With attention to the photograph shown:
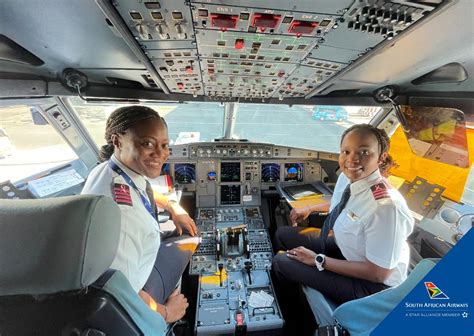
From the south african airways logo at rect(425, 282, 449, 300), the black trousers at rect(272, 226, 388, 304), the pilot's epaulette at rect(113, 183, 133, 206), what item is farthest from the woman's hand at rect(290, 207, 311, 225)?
the pilot's epaulette at rect(113, 183, 133, 206)

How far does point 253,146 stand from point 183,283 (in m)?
1.78

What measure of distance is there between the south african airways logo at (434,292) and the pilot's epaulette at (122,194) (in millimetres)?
1322

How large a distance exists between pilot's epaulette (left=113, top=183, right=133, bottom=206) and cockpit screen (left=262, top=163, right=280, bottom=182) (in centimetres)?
238

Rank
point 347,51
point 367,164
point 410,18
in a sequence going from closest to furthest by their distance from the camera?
point 410,18 → point 347,51 → point 367,164

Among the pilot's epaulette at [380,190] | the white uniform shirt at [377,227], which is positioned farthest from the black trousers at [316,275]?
the pilot's epaulette at [380,190]

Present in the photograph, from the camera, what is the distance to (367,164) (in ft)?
5.61

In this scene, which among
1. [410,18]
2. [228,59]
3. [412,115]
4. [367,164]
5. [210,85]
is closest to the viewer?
[410,18]

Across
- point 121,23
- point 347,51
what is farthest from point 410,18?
point 121,23

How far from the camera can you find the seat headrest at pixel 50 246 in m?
0.73

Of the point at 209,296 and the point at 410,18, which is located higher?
the point at 410,18

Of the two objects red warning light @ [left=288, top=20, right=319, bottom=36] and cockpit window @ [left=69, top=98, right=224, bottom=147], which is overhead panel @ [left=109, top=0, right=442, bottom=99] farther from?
cockpit window @ [left=69, top=98, right=224, bottom=147]

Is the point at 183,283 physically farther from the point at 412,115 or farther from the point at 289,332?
the point at 412,115

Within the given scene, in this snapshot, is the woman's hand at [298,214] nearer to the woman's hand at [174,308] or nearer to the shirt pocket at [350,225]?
the shirt pocket at [350,225]

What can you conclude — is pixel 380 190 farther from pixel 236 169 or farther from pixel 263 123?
pixel 263 123
